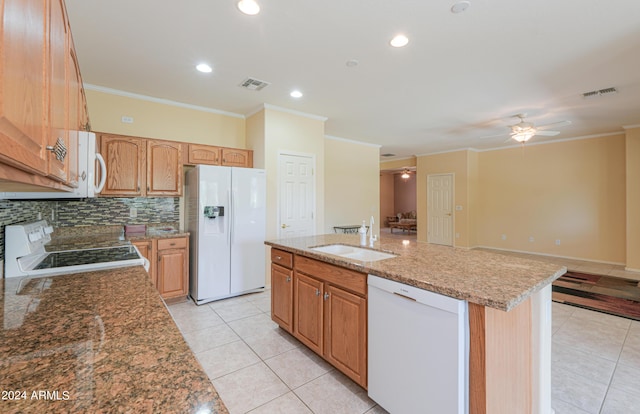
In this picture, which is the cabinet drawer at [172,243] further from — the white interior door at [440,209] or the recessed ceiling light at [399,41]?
the white interior door at [440,209]

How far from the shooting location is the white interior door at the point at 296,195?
432 cm

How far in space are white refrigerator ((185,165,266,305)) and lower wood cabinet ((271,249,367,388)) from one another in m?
1.23

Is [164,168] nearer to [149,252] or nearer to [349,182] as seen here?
[149,252]

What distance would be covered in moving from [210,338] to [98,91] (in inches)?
128

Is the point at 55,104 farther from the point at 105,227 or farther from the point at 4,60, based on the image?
the point at 105,227

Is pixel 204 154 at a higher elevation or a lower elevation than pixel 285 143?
lower

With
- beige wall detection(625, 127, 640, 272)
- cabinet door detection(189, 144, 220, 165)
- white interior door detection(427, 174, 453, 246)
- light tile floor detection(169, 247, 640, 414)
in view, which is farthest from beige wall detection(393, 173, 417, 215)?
cabinet door detection(189, 144, 220, 165)

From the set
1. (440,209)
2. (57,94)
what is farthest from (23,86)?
(440,209)

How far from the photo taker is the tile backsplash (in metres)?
3.15

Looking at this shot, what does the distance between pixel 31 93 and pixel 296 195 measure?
390cm

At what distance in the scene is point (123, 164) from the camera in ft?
11.3

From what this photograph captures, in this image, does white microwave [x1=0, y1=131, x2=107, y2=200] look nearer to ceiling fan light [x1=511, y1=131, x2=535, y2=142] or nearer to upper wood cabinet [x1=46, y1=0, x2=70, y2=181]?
upper wood cabinet [x1=46, y1=0, x2=70, y2=181]

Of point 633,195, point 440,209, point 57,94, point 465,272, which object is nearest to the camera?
point 57,94

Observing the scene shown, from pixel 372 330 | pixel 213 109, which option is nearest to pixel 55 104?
pixel 372 330
